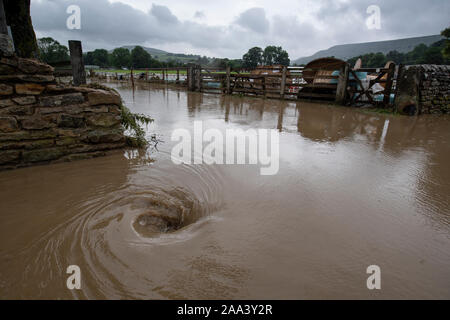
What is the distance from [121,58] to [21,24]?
118 metres

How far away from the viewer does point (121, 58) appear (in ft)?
353

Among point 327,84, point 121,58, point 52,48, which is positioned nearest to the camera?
point 327,84

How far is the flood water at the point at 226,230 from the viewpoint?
160cm

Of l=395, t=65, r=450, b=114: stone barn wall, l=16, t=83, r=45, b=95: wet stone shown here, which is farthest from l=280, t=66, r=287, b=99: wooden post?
l=16, t=83, r=45, b=95: wet stone

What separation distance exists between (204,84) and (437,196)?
17.0m

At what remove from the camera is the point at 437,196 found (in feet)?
9.65

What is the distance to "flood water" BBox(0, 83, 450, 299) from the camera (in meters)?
1.60

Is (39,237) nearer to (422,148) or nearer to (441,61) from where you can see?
(422,148)

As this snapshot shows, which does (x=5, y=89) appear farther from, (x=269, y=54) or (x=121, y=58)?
(x=269, y=54)

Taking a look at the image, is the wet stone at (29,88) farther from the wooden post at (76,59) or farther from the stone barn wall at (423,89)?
the stone barn wall at (423,89)

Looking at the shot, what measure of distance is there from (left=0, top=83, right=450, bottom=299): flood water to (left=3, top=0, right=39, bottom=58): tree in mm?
6392

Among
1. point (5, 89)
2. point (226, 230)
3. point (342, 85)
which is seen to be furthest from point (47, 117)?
→ point (342, 85)

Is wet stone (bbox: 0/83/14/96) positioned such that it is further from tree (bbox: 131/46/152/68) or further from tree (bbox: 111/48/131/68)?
tree (bbox: 111/48/131/68)
